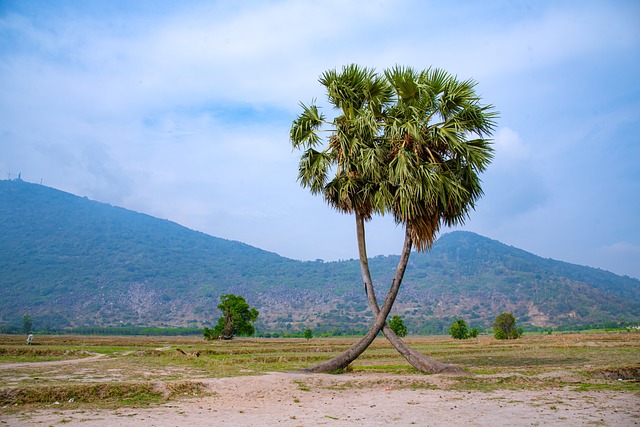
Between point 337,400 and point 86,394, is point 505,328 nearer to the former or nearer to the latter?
point 337,400

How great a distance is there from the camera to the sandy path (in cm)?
963

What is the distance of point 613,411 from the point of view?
404 inches

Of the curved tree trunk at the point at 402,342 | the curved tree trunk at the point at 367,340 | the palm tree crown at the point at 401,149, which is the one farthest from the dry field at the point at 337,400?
the palm tree crown at the point at 401,149

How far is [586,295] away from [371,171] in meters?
200

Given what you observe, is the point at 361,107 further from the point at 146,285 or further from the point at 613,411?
the point at 146,285

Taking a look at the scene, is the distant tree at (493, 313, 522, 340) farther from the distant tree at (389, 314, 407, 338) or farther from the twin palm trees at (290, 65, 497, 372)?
the twin palm trees at (290, 65, 497, 372)

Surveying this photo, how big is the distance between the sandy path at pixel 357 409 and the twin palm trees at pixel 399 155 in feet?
14.3

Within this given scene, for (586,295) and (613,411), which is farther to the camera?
(586,295)

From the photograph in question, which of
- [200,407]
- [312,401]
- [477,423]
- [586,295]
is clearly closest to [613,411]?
[477,423]

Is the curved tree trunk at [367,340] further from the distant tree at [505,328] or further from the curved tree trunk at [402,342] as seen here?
the distant tree at [505,328]

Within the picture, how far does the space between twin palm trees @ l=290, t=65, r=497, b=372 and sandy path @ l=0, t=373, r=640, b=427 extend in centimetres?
437

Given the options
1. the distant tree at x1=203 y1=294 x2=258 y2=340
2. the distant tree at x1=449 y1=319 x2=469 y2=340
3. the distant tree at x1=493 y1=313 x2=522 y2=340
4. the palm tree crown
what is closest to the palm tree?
the palm tree crown

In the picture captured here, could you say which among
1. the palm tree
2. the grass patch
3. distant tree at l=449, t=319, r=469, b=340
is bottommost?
the grass patch

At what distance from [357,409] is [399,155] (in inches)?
366
